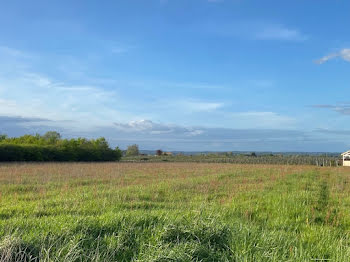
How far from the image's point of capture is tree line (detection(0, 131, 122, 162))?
4169 centimetres

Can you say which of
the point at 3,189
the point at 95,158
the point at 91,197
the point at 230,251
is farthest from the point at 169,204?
the point at 95,158

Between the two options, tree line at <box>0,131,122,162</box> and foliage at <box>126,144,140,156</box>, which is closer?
tree line at <box>0,131,122,162</box>

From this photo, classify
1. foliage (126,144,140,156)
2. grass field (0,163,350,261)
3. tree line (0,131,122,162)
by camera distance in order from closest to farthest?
1. grass field (0,163,350,261)
2. tree line (0,131,122,162)
3. foliage (126,144,140,156)

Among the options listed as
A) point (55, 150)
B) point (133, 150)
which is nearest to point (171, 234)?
point (55, 150)

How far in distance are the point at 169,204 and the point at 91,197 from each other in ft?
7.97

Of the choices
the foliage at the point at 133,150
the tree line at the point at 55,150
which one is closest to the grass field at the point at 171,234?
the tree line at the point at 55,150

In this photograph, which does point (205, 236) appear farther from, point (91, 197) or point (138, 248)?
point (91, 197)

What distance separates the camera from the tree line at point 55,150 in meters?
41.7

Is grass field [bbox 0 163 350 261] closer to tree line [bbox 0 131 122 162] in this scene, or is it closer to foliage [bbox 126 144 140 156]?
tree line [bbox 0 131 122 162]

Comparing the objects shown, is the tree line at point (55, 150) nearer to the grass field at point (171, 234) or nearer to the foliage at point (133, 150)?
the foliage at point (133, 150)

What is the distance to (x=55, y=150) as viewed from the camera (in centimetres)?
4731

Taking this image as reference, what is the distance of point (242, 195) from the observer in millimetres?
10570

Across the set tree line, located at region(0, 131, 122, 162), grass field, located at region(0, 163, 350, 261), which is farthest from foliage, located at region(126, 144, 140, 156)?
grass field, located at region(0, 163, 350, 261)

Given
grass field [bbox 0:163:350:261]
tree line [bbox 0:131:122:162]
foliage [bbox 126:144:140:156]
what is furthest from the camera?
foliage [bbox 126:144:140:156]
